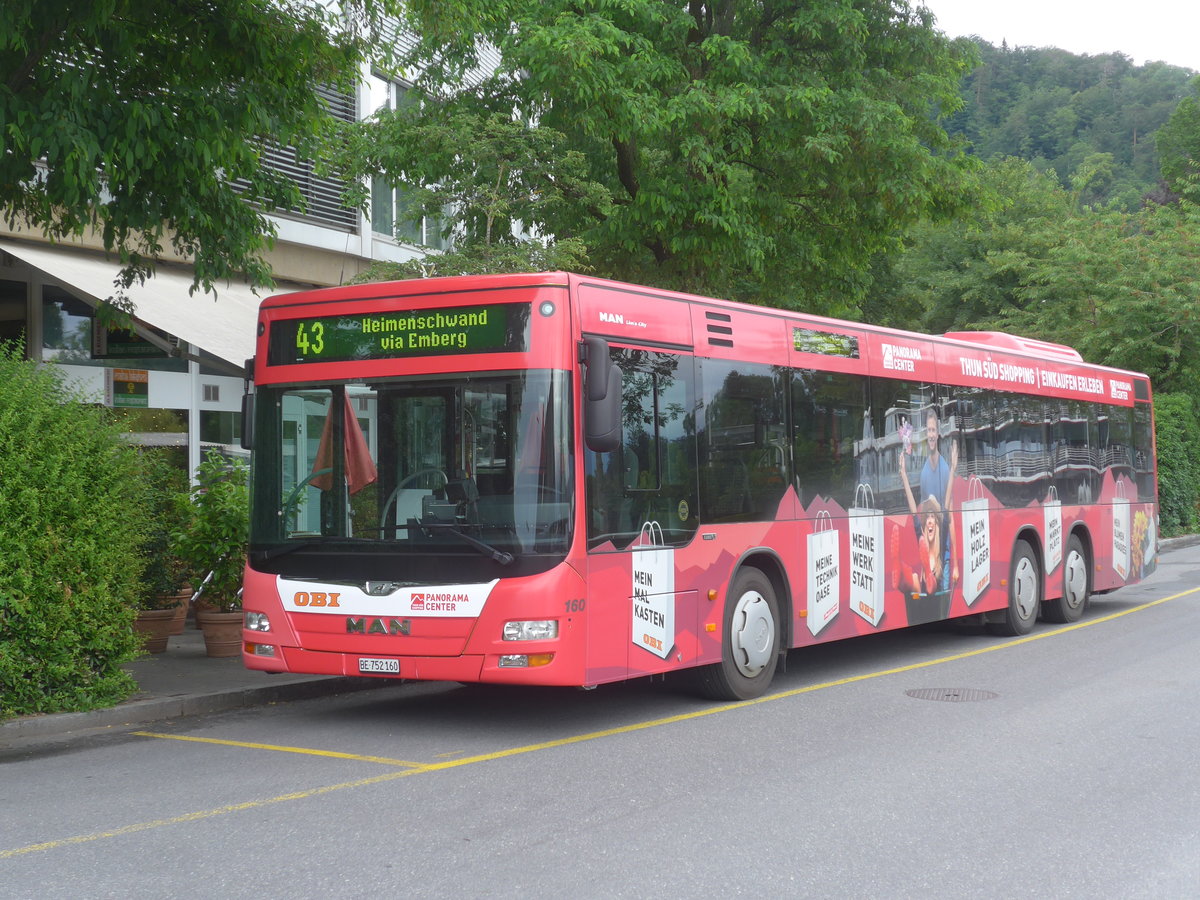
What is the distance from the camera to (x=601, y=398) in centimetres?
840

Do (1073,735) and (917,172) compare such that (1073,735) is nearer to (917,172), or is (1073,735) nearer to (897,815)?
(897,815)

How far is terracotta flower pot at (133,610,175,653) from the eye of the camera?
40.0 feet

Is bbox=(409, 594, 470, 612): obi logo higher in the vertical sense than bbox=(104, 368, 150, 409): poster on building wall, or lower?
lower

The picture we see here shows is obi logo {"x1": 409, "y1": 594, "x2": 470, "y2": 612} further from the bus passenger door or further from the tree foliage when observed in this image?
the tree foliage

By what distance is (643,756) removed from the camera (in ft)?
26.6

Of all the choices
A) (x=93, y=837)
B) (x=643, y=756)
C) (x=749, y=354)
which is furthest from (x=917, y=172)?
(x=93, y=837)

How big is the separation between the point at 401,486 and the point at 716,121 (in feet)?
27.6

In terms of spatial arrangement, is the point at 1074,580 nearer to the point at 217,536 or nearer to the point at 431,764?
the point at 217,536

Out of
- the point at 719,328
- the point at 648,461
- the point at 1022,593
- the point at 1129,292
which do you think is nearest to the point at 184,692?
the point at 648,461

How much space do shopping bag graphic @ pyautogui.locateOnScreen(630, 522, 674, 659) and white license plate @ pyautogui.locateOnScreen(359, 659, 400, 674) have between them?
158cm

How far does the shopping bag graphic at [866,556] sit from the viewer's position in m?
11.7

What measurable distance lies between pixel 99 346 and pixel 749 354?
9320 mm

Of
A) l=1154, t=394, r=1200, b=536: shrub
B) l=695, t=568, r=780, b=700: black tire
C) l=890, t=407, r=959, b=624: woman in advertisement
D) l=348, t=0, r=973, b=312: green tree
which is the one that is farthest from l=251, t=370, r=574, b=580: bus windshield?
l=1154, t=394, r=1200, b=536: shrub

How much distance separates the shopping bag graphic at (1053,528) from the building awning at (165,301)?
9109 mm
